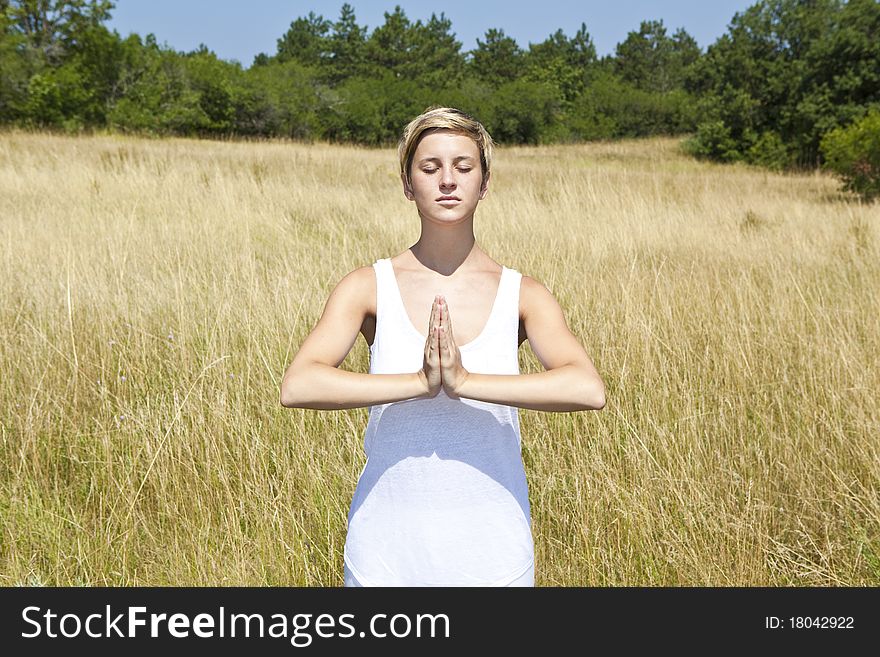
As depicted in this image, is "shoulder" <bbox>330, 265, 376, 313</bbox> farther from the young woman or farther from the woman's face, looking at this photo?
the woman's face

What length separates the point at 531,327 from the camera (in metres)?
1.40

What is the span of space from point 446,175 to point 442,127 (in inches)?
3.8

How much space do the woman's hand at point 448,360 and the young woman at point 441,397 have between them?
4.4 inches

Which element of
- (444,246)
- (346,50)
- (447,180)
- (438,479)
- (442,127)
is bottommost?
(438,479)

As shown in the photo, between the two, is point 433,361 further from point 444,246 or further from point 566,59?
point 566,59

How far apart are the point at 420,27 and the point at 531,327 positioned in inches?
2668

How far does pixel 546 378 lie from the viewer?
4.09 ft

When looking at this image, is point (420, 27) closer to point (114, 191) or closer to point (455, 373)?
point (114, 191)

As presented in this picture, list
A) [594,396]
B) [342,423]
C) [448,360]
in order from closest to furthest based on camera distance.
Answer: [448,360] < [594,396] < [342,423]

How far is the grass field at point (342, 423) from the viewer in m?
2.37

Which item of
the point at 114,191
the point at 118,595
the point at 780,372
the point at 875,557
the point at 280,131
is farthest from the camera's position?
the point at 280,131

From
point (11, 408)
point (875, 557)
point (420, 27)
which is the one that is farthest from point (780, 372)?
point (420, 27)

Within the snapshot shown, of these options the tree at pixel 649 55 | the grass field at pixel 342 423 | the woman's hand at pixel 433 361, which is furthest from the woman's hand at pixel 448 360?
the tree at pixel 649 55

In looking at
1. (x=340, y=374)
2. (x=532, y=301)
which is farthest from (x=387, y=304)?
(x=532, y=301)
